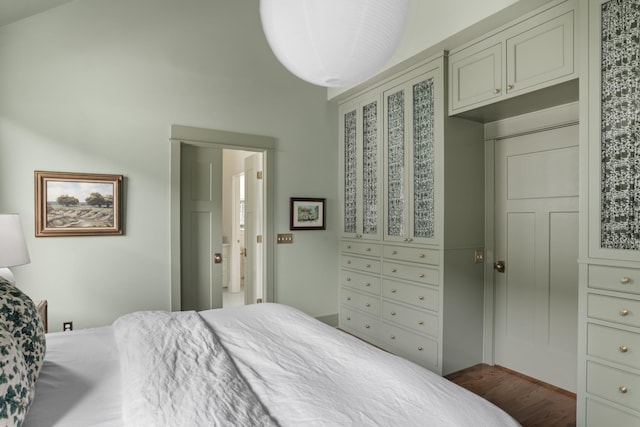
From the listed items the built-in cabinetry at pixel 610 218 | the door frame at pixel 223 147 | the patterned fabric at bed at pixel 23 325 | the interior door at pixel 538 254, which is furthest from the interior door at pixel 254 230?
the built-in cabinetry at pixel 610 218

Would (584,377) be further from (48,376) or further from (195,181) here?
(195,181)

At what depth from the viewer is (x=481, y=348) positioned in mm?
3240

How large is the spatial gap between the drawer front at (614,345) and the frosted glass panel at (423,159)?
133cm

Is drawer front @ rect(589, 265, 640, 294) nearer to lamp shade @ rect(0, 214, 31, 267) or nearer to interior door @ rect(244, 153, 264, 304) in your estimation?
interior door @ rect(244, 153, 264, 304)

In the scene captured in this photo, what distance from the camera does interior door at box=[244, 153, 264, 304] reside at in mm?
3961

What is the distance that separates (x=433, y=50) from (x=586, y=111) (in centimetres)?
130

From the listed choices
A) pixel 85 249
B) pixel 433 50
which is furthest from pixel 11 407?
pixel 433 50

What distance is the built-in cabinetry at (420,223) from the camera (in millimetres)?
3018

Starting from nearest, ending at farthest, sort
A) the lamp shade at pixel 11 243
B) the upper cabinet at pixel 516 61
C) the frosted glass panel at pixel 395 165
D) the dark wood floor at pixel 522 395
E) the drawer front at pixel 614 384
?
the drawer front at pixel 614 384, the lamp shade at pixel 11 243, the upper cabinet at pixel 516 61, the dark wood floor at pixel 522 395, the frosted glass panel at pixel 395 165

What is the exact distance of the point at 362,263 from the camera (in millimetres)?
3875

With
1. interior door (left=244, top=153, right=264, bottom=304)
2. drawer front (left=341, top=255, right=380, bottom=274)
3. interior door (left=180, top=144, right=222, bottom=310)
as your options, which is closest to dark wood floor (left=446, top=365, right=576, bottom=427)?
drawer front (left=341, top=255, right=380, bottom=274)

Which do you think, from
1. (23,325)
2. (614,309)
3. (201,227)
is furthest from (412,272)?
(23,325)

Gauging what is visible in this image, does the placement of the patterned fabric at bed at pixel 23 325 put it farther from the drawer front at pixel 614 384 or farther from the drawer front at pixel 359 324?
the drawer front at pixel 359 324

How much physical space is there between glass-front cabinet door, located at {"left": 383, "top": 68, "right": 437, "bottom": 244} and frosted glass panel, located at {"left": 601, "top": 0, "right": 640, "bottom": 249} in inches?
48.3
